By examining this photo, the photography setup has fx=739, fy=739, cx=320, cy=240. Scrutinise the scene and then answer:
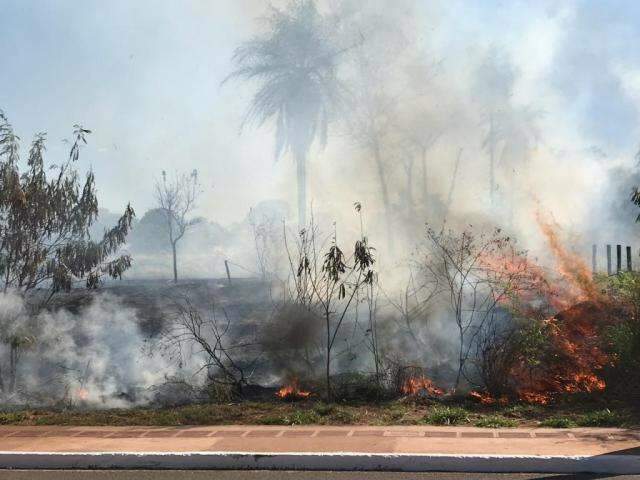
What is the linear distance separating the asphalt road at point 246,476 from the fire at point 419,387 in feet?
9.86

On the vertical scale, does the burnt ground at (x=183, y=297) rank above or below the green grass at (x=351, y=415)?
above

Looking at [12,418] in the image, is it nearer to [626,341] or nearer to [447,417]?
[447,417]

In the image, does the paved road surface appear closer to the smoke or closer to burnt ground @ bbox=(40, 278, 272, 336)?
the smoke

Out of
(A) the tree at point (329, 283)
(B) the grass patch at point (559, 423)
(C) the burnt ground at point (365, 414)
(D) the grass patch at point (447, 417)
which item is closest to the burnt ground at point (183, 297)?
(A) the tree at point (329, 283)

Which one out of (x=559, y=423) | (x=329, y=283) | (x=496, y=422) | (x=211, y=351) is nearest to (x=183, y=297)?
(x=211, y=351)

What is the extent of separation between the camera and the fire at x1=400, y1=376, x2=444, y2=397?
8.45 m

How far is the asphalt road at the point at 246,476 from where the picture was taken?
5.26 m

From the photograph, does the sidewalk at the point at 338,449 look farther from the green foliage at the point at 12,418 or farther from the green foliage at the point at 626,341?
the green foliage at the point at 626,341

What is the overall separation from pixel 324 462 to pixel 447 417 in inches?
74.9

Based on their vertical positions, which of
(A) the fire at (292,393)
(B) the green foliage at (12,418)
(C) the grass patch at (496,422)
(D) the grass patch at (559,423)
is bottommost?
(B) the green foliage at (12,418)

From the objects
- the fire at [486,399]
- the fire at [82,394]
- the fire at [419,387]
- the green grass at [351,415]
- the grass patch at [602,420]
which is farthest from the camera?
the fire at [82,394]

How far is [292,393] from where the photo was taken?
864 cm

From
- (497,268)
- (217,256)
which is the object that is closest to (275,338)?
(497,268)

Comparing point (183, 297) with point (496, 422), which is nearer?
point (496, 422)
